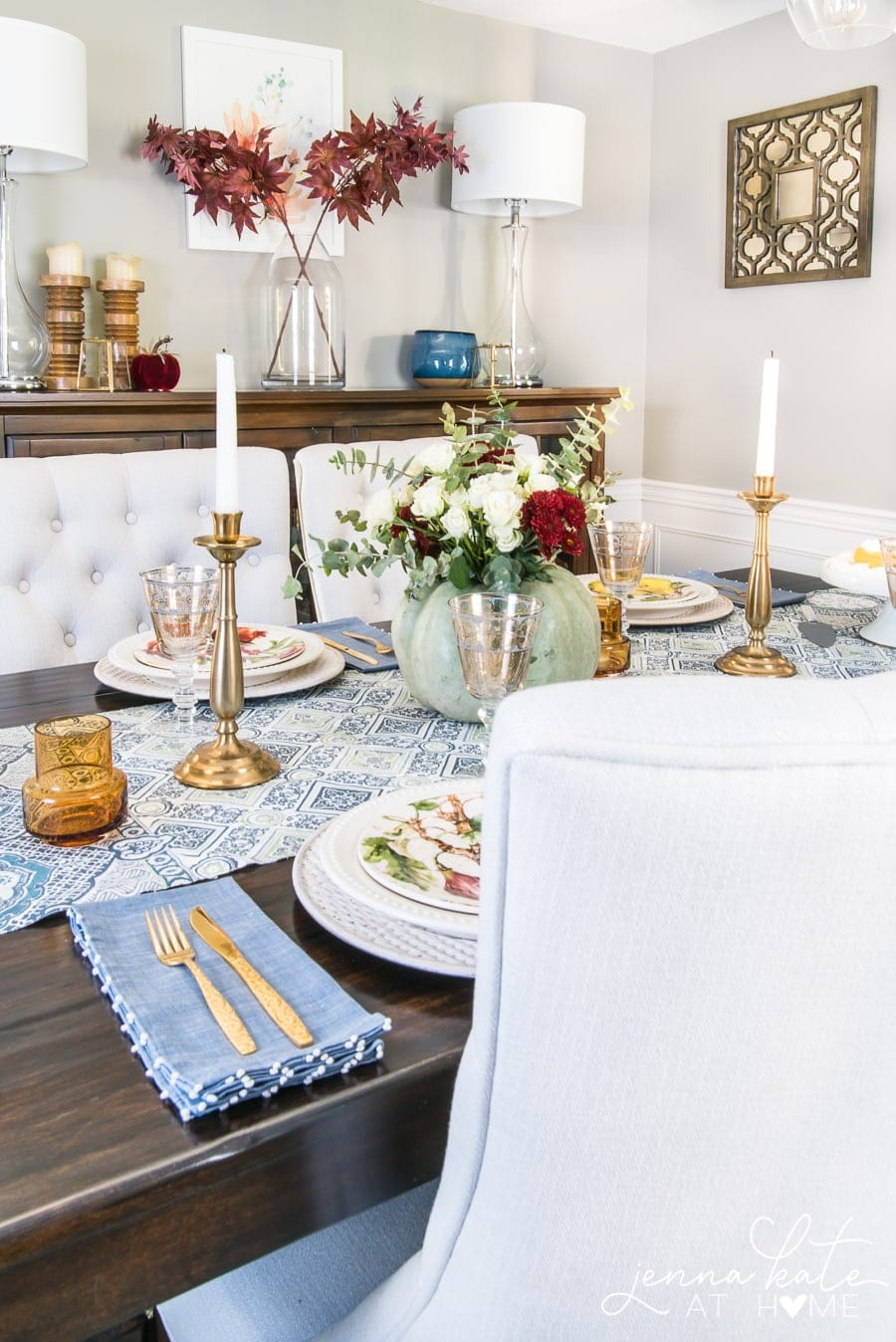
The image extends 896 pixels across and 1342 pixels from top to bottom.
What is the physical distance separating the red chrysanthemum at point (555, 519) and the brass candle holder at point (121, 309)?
6.72 ft

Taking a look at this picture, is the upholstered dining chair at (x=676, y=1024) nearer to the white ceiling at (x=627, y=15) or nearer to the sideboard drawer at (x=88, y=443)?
the sideboard drawer at (x=88, y=443)

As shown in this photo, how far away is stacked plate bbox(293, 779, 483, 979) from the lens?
2.67 ft

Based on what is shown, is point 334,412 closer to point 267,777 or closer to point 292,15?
point 292,15

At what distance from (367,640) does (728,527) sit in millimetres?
2545

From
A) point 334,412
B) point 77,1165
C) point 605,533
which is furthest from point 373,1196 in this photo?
point 334,412

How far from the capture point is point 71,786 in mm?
1004

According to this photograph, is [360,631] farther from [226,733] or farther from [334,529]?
[226,733]

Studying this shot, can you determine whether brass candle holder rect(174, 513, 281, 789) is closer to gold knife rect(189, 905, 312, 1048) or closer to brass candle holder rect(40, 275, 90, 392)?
gold knife rect(189, 905, 312, 1048)

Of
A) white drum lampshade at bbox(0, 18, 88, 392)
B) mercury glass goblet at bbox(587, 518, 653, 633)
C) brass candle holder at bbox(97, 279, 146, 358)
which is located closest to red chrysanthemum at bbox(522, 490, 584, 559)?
mercury glass goblet at bbox(587, 518, 653, 633)

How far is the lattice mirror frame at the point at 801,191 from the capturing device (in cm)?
332

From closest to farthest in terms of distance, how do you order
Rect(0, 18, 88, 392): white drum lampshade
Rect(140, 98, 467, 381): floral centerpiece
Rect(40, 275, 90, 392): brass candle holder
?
Rect(0, 18, 88, 392): white drum lampshade, Rect(40, 275, 90, 392): brass candle holder, Rect(140, 98, 467, 381): floral centerpiece

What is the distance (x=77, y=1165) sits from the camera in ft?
1.96

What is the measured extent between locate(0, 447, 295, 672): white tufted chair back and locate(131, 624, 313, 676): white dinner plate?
10.9 inches

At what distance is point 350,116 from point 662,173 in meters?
1.21
